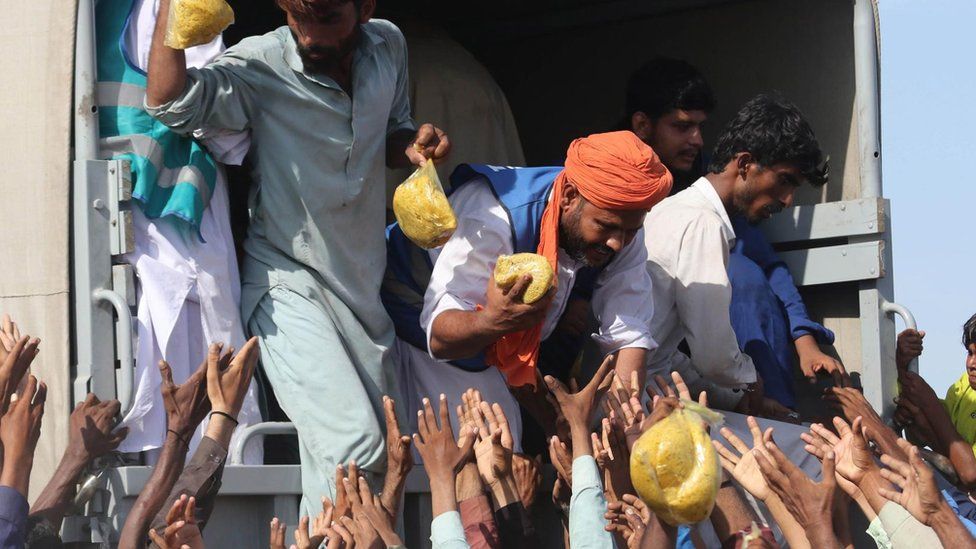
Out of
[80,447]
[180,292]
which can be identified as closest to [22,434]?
[80,447]

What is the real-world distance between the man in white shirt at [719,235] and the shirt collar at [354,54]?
46.1 inches

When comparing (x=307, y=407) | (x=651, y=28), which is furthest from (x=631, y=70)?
(x=307, y=407)

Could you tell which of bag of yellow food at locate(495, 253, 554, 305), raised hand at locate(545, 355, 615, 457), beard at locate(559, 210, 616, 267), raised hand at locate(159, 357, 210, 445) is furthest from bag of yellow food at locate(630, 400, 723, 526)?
raised hand at locate(159, 357, 210, 445)

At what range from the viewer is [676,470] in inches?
157

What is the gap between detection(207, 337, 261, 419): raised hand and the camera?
4246 millimetres

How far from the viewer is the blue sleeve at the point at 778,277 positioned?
5.88 meters

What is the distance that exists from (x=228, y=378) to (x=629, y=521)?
1.05m

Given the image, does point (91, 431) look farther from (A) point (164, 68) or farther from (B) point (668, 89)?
(B) point (668, 89)

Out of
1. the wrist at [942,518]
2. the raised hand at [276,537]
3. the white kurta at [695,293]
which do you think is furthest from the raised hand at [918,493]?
the raised hand at [276,537]

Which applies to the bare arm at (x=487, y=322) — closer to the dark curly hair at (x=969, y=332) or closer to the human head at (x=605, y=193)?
the human head at (x=605, y=193)

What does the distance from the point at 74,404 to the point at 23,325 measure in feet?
0.88

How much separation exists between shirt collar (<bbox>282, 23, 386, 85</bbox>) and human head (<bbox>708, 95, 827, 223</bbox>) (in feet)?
4.57

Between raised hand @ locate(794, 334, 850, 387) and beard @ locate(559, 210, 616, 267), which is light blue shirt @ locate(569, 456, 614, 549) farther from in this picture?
raised hand @ locate(794, 334, 850, 387)

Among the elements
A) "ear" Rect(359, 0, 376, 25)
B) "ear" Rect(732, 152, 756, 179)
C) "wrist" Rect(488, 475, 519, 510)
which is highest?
"ear" Rect(359, 0, 376, 25)
